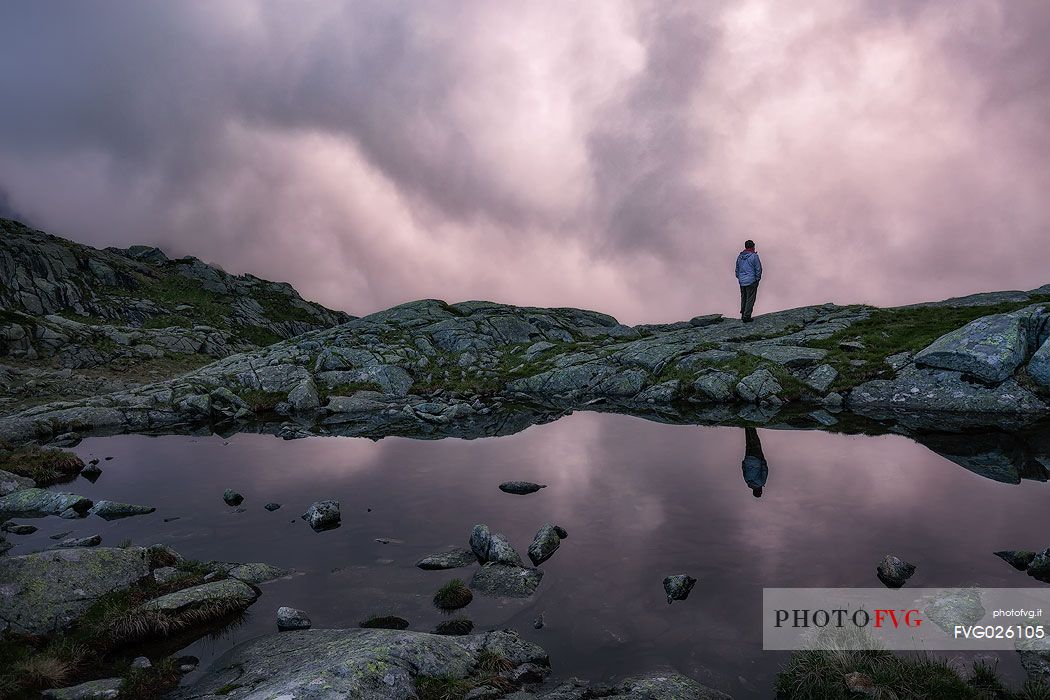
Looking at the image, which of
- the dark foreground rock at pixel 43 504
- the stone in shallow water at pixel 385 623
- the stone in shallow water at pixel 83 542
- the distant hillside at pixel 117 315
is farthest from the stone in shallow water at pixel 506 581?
the distant hillside at pixel 117 315

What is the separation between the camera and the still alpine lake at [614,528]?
10.8 metres

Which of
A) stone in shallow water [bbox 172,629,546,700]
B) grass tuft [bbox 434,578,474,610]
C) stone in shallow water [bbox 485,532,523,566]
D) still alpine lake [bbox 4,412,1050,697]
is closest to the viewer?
stone in shallow water [bbox 172,629,546,700]

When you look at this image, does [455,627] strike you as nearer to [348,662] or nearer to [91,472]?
[348,662]

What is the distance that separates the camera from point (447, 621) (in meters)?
11.3

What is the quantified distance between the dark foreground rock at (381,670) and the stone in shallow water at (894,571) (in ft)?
20.4

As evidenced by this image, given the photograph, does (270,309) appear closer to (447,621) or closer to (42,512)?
(42,512)

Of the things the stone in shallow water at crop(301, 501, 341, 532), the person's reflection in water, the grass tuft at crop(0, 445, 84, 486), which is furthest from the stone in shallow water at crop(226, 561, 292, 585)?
the grass tuft at crop(0, 445, 84, 486)

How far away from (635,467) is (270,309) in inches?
5839

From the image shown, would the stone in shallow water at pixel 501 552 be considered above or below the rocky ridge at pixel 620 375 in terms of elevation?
below

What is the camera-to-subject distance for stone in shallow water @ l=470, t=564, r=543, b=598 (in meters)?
12.4

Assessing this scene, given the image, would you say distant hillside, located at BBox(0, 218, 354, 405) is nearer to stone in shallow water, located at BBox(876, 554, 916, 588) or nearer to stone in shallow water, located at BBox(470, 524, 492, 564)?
stone in shallow water, located at BBox(470, 524, 492, 564)

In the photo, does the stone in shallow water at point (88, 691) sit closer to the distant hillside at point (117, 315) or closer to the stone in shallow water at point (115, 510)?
the stone in shallow water at point (115, 510)

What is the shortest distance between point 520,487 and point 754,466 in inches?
404

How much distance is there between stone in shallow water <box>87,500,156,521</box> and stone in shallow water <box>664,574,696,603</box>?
800 inches
